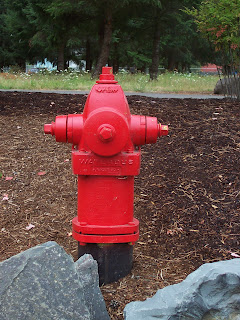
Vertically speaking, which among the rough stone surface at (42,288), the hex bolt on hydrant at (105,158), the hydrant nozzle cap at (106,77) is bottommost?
the rough stone surface at (42,288)

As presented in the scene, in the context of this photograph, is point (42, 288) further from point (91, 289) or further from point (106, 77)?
point (106, 77)

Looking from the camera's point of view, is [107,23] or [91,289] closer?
[91,289]

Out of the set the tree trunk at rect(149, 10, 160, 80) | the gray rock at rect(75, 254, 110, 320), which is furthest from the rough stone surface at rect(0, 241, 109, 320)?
the tree trunk at rect(149, 10, 160, 80)

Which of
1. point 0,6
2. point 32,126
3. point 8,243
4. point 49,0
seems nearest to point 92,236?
point 8,243

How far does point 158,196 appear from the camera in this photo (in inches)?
144

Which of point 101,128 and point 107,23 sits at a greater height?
point 107,23

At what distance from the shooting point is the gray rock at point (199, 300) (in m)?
1.77

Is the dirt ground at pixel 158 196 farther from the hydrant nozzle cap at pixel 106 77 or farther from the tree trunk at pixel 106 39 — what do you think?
the tree trunk at pixel 106 39

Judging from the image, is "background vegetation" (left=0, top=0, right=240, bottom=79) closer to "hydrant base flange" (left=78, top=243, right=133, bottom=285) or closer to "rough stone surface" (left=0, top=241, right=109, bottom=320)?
"hydrant base flange" (left=78, top=243, right=133, bottom=285)

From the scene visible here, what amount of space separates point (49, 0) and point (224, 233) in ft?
46.1

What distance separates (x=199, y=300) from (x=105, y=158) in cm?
88

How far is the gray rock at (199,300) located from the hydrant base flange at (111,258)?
1.90ft

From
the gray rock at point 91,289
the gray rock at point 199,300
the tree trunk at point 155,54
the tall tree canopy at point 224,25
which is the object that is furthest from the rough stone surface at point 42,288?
the tree trunk at point 155,54

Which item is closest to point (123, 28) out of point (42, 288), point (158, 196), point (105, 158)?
point (158, 196)
